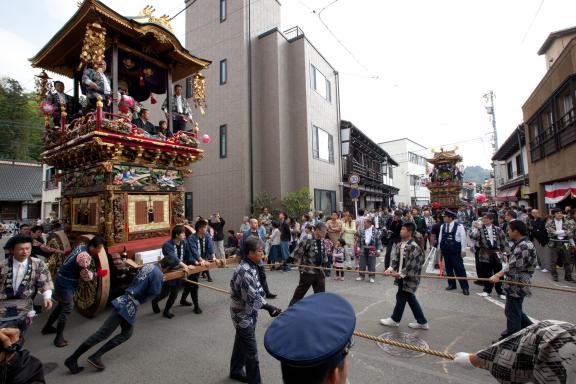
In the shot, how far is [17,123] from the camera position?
26.4m

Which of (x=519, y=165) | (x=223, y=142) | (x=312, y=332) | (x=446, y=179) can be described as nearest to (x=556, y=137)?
(x=446, y=179)

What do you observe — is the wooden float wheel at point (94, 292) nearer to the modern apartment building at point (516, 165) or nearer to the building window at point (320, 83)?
the building window at point (320, 83)

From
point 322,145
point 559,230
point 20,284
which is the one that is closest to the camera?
point 20,284

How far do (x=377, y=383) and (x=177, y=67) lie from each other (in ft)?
29.9

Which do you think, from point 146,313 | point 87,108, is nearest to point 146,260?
point 146,313

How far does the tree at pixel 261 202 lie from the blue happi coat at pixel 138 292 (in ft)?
34.4

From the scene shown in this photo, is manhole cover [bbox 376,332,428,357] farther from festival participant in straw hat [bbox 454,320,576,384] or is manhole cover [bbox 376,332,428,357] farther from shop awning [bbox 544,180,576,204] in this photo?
shop awning [bbox 544,180,576,204]

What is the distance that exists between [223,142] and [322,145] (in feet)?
20.6

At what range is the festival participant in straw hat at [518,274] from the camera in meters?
4.18

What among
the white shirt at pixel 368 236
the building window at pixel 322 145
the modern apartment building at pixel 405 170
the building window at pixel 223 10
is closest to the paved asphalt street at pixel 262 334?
the white shirt at pixel 368 236

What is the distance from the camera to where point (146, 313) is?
20.3 feet

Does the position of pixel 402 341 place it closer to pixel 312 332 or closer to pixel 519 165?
pixel 312 332

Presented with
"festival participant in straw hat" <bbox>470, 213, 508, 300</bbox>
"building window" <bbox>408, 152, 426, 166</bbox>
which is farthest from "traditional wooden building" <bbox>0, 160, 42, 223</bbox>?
"building window" <bbox>408, 152, 426, 166</bbox>

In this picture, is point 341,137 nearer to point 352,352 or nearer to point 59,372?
point 352,352
